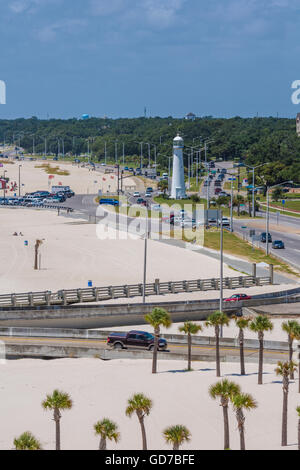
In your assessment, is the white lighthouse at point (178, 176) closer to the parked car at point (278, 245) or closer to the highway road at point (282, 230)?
the highway road at point (282, 230)

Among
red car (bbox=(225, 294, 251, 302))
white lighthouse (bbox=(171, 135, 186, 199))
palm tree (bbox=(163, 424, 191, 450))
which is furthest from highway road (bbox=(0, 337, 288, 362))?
white lighthouse (bbox=(171, 135, 186, 199))

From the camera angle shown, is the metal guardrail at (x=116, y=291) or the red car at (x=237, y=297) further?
the red car at (x=237, y=297)

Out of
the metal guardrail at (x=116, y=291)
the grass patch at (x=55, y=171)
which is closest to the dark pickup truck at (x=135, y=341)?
the metal guardrail at (x=116, y=291)

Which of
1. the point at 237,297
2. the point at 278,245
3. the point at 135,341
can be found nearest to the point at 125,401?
the point at 135,341

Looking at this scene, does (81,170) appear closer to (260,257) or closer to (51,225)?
(51,225)

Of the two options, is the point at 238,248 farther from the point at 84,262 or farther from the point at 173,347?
the point at 173,347
